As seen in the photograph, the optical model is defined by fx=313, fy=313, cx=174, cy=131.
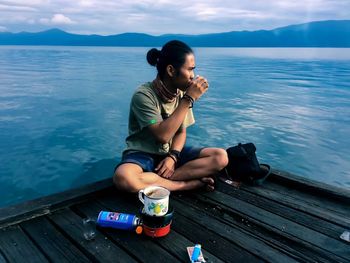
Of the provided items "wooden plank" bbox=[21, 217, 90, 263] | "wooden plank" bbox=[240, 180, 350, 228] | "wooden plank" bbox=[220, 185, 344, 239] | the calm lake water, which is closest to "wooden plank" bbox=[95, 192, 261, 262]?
"wooden plank" bbox=[21, 217, 90, 263]

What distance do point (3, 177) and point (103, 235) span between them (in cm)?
394

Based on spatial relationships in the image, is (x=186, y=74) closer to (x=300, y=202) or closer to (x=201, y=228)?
(x=201, y=228)

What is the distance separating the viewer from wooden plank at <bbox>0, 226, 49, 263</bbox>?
A: 192cm

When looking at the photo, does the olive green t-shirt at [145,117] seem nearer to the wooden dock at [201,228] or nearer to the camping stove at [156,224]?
the wooden dock at [201,228]

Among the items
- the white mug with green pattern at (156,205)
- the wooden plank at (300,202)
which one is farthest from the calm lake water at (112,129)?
the white mug with green pattern at (156,205)

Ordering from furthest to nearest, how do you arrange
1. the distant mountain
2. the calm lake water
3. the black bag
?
1. the distant mountain
2. the calm lake water
3. the black bag

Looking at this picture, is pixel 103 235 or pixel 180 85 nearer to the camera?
pixel 103 235

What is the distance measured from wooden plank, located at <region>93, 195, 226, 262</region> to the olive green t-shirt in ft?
1.54

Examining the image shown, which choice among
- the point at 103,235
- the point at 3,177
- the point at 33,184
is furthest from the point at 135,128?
the point at 3,177

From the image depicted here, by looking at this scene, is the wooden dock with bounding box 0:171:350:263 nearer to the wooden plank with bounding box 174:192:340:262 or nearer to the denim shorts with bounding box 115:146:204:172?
the wooden plank with bounding box 174:192:340:262

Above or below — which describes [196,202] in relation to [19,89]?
above

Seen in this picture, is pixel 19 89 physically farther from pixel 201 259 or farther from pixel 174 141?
pixel 201 259

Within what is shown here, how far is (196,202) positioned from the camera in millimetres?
2729

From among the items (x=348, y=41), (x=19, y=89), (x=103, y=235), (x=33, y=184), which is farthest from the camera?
(x=348, y=41)
